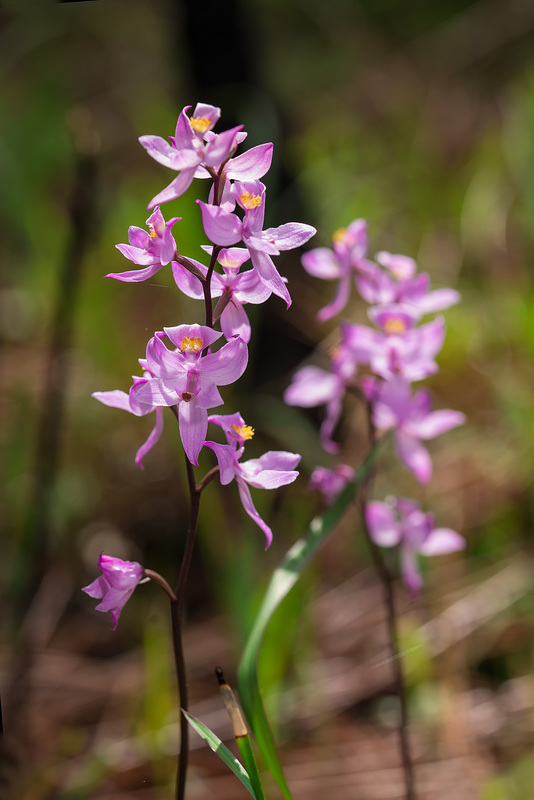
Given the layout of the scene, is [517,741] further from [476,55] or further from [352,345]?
[476,55]

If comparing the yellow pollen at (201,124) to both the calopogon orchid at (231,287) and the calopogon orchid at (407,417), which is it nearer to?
the calopogon orchid at (231,287)

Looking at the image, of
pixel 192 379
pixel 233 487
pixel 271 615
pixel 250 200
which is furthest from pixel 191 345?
pixel 233 487

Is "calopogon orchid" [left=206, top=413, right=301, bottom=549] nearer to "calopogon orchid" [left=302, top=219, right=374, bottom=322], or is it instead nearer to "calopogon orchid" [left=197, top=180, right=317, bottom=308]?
"calopogon orchid" [left=197, top=180, right=317, bottom=308]

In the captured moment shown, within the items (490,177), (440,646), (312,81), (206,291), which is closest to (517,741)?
(440,646)

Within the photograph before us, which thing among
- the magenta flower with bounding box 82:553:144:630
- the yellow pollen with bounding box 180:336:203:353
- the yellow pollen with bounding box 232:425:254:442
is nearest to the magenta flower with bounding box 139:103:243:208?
the yellow pollen with bounding box 180:336:203:353

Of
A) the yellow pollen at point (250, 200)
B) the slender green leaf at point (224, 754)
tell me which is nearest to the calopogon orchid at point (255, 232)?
the yellow pollen at point (250, 200)

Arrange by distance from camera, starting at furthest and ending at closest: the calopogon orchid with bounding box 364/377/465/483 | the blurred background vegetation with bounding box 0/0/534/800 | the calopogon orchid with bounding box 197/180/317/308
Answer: the blurred background vegetation with bounding box 0/0/534/800, the calopogon orchid with bounding box 364/377/465/483, the calopogon orchid with bounding box 197/180/317/308
